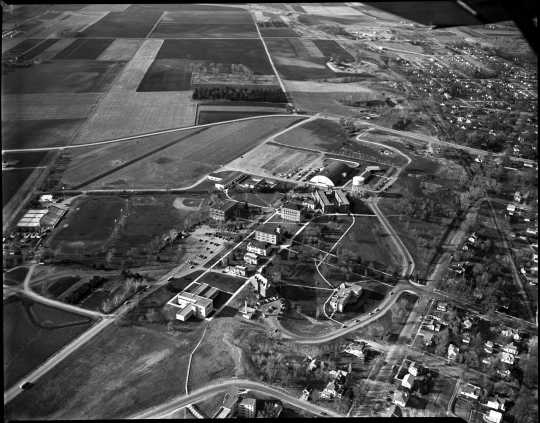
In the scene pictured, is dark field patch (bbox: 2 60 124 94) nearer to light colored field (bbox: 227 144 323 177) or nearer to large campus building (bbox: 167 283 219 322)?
light colored field (bbox: 227 144 323 177)

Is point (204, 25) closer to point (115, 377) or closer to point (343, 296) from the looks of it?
point (343, 296)

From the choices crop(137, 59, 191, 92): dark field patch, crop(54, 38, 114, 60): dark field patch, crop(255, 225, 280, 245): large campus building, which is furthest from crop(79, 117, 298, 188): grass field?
crop(54, 38, 114, 60): dark field patch

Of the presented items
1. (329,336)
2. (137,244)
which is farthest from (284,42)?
(329,336)

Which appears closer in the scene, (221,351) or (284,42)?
(221,351)

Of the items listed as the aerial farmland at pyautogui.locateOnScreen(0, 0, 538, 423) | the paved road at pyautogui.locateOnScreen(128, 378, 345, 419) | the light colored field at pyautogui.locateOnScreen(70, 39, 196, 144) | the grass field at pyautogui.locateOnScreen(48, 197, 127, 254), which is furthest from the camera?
the light colored field at pyautogui.locateOnScreen(70, 39, 196, 144)

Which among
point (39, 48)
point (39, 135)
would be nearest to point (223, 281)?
point (39, 135)

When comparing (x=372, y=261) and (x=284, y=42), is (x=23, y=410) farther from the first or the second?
(x=284, y=42)

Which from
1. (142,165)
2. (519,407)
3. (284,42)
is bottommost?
(519,407)
